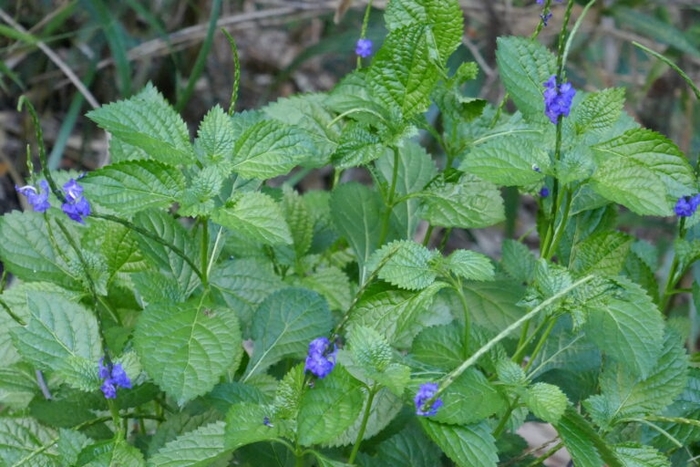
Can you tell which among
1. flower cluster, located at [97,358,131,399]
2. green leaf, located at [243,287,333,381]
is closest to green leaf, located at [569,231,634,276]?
green leaf, located at [243,287,333,381]

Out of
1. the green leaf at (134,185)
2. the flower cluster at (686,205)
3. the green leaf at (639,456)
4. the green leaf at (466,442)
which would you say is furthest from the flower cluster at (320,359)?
the flower cluster at (686,205)

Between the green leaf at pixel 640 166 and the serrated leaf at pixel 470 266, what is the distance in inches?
5.7

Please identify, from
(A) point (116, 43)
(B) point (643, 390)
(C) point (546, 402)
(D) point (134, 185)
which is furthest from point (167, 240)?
(A) point (116, 43)

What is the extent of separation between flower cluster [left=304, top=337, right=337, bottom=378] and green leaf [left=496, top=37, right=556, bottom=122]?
1.20 feet

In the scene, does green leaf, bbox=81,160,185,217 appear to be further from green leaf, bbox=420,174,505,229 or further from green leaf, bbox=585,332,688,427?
green leaf, bbox=585,332,688,427

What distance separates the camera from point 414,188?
48.3 inches

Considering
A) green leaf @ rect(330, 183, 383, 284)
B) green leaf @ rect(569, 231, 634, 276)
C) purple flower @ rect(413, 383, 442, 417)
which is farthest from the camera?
green leaf @ rect(330, 183, 383, 284)

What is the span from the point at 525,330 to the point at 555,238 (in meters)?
0.12

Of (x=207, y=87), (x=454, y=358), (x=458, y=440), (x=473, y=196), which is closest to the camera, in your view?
(x=458, y=440)

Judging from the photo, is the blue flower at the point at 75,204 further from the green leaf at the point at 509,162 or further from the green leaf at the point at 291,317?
the green leaf at the point at 509,162

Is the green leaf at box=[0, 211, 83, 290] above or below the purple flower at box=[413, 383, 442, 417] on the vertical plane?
below

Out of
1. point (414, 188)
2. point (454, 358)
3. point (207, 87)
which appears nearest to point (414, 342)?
point (454, 358)

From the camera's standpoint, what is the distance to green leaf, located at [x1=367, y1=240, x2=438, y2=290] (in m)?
0.97

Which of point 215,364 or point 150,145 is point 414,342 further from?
point 150,145
